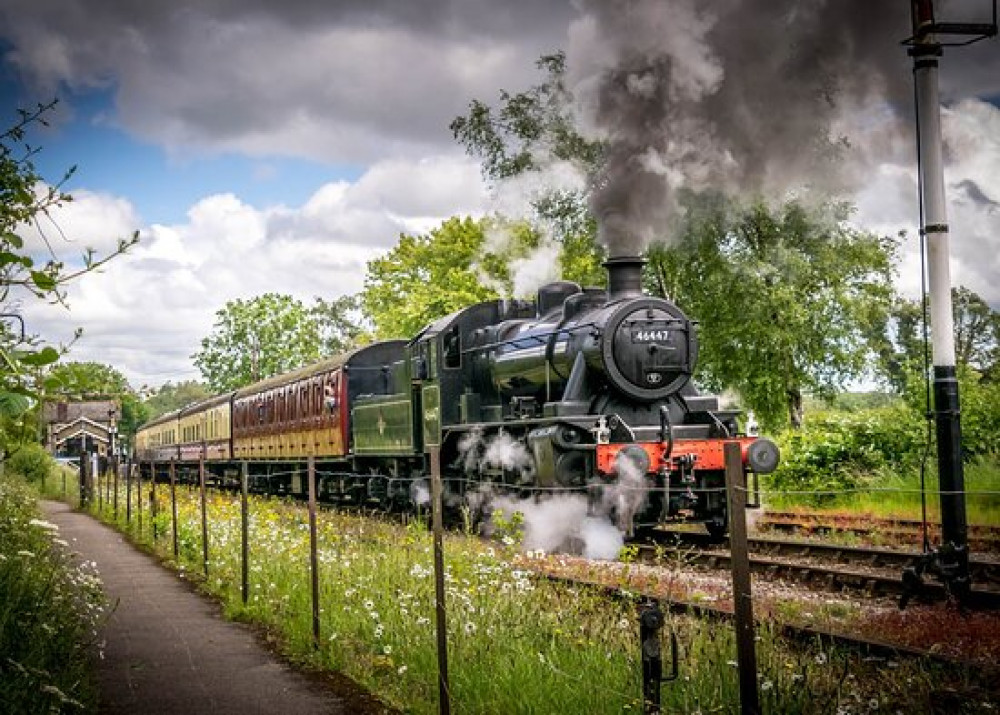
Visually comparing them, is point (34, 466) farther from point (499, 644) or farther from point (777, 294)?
point (499, 644)

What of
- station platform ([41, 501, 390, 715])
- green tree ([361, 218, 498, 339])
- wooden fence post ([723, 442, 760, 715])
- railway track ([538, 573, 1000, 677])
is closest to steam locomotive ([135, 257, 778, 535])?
railway track ([538, 573, 1000, 677])

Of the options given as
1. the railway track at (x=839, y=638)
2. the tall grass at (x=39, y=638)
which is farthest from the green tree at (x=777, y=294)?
the tall grass at (x=39, y=638)

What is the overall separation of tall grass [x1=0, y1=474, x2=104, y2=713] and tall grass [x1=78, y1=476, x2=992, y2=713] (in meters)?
1.51

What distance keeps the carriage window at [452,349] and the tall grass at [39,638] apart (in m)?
7.79

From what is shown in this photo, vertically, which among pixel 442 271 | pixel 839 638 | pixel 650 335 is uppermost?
pixel 442 271

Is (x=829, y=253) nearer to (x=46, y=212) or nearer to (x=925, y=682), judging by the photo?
(x=925, y=682)

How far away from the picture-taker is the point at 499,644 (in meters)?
6.36

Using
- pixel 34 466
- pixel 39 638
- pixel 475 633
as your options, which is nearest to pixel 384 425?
pixel 475 633

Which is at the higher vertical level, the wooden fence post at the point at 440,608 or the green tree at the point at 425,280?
the green tree at the point at 425,280

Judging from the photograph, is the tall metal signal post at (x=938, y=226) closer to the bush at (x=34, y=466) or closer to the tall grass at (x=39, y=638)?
the tall grass at (x=39, y=638)

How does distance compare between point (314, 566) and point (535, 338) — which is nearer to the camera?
point (314, 566)

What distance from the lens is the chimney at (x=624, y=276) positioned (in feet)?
42.6

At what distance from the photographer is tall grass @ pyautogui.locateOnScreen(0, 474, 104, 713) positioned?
4.84 meters

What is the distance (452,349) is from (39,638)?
33.5 feet
